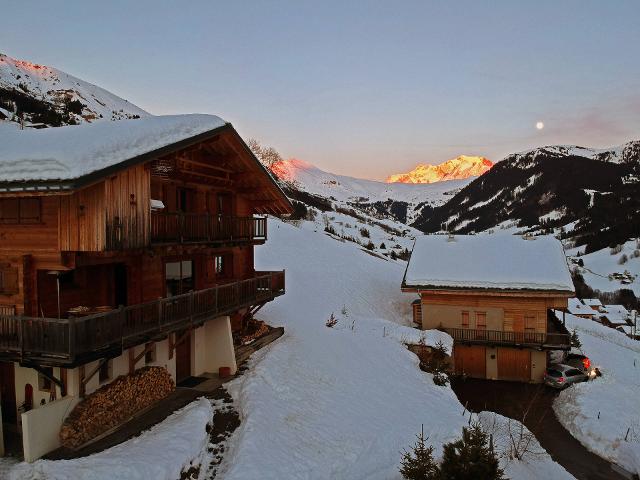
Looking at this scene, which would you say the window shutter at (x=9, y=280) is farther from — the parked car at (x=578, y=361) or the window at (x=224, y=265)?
the parked car at (x=578, y=361)

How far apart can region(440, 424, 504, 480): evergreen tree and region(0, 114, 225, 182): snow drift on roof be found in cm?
1213

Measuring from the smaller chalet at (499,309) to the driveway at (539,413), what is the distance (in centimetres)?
143

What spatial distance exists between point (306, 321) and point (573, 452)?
51.4ft

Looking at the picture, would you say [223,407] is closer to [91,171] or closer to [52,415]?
[52,415]

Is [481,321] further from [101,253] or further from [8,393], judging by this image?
[8,393]

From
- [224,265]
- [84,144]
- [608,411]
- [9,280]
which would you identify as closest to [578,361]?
[608,411]

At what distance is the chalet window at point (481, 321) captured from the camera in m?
30.4

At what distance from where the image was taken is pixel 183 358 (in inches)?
758

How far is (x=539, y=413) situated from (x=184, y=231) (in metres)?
20.5

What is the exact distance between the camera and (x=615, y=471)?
1878 centimetres

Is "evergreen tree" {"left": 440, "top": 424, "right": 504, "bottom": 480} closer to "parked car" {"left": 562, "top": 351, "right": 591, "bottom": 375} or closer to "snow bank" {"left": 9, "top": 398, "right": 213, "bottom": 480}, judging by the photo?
"snow bank" {"left": 9, "top": 398, "right": 213, "bottom": 480}

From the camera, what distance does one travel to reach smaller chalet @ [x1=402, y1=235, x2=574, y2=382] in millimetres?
29406

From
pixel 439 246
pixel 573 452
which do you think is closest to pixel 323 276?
pixel 439 246

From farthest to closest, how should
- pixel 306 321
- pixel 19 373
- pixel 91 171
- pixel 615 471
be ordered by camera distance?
1. pixel 306 321
2. pixel 615 471
3. pixel 19 373
4. pixel 91 171
